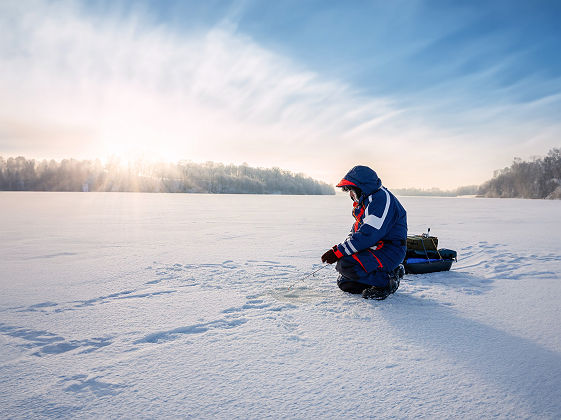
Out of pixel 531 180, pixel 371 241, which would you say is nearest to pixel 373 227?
pixel 371 241

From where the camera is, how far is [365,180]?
300 cm

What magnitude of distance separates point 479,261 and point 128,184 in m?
98.5

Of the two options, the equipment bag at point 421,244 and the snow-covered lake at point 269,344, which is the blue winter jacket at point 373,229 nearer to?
the snow-covered lake at point 269,344

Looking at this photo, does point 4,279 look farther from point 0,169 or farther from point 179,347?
point 0,169

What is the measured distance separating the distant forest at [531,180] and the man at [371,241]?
285 ft

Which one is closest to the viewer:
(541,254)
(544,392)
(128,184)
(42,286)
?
(544,392)

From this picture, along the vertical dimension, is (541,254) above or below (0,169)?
below

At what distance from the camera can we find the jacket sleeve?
9.52ft

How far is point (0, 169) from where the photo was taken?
79.6 meters

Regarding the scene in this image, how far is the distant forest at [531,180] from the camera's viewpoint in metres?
75.1

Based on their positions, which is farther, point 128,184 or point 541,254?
point 128,184

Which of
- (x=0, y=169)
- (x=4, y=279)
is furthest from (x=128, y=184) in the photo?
(x=4, y=279)

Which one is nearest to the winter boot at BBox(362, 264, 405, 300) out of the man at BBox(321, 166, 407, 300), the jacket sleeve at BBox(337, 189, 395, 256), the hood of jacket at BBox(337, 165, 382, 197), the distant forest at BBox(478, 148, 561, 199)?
the man at BBox(321, 166, 407, 300)

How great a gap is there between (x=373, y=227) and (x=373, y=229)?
0.7 inches
